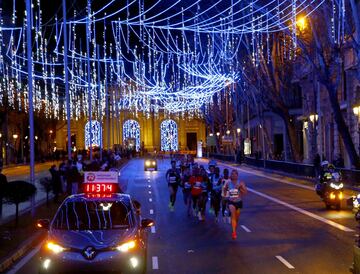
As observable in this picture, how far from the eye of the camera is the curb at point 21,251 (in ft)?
41.3

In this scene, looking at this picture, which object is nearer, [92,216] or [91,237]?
[91,237]

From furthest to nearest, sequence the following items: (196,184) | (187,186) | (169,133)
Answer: (169,133) → (187,186) → (196,184)

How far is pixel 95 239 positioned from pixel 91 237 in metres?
0.10

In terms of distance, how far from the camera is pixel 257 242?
1560 centimetres

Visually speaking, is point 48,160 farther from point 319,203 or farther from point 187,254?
point 187,254

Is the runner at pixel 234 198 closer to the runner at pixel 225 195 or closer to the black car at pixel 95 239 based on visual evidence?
the runner at pixel 225 195

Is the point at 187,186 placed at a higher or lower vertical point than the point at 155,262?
higher

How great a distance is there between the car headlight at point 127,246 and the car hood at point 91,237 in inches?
2.6

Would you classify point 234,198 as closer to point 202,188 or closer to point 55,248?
point 202,188

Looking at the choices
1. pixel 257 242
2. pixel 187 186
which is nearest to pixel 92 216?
pixel 257 242

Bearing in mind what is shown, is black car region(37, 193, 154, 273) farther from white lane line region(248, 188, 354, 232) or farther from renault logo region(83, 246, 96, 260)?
white lane line region(248, 188, 354, 232)

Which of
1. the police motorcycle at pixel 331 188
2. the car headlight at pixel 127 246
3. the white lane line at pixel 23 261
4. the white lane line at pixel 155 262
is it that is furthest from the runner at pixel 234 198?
the police motorcycle at pixel 331 188

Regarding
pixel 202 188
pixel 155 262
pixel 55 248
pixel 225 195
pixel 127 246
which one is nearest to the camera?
pixel 55 248

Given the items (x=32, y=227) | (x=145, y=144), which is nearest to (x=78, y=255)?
(x=32, y=227)
